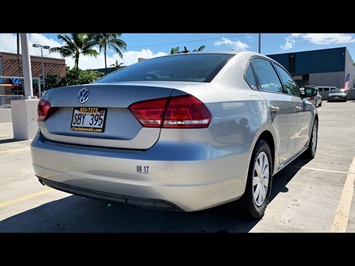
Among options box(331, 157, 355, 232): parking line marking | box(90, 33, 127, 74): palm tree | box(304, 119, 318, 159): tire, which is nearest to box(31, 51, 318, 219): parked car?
box(331, 157, 355, 232): parking line marking

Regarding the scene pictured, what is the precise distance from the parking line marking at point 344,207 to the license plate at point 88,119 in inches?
87.2

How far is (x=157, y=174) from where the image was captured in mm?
2000

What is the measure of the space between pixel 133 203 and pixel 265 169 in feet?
4.76

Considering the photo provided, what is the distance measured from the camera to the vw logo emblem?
7.67 ft

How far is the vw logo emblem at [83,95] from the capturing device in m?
2.34

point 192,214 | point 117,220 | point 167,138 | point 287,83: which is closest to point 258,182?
point 192,214

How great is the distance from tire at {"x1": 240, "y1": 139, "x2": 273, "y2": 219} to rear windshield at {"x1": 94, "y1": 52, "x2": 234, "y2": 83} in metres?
0.81

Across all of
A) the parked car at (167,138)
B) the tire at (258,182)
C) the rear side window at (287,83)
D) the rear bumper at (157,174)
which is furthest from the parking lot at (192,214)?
the rear side window at (287,83)

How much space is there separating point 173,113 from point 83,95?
81 centimetres

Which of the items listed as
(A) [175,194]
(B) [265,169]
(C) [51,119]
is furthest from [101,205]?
(B) [265,169]

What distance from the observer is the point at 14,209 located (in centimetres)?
324

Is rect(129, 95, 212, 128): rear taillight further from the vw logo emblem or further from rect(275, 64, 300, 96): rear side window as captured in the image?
rect(275, 64, 300, 96): rear side window

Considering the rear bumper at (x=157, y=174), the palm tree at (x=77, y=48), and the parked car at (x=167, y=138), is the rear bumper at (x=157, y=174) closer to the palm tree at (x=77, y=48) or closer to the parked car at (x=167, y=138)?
the parked car at (x=167, y=138)
